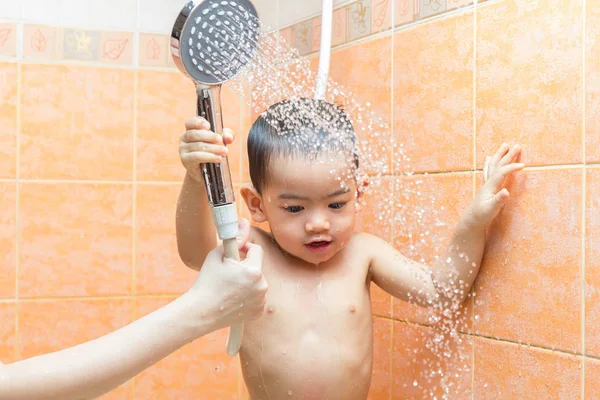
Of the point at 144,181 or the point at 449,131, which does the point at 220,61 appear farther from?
the point at 144,181

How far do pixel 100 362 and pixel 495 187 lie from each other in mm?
568

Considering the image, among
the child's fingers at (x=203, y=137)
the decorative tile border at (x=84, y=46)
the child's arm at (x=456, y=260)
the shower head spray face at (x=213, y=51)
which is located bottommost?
the child's arm at (x=456, y=260)

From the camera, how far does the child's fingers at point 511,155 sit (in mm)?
986

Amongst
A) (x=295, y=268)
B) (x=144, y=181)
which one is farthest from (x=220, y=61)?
(x=144, y=181)

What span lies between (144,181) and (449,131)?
74 cm

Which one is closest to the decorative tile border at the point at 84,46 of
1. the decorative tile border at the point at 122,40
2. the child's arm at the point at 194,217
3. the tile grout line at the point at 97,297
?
the decorative tile border at the point at 122,40

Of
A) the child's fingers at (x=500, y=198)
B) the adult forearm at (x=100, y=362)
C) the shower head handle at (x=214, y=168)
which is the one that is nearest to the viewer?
the adult forearm at (x=100, y=362)

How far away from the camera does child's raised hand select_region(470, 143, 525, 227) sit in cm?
99

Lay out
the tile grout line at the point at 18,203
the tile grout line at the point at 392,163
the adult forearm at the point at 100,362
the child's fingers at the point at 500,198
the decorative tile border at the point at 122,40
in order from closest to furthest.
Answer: the adult forearm at the point at 100,362 < the child's fingers at the point at 500,198 < the tile grout line at the point at 392,163 < the decorative tile border at the point at 122,40 < the tile grout line at the point at 18,203

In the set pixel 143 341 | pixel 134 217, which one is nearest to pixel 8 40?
pixel 134 217

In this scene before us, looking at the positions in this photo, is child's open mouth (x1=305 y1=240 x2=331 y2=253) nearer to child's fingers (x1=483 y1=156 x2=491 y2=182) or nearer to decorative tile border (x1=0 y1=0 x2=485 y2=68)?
child's fingers (x1=483 y1=156 x2=491 y2=182)

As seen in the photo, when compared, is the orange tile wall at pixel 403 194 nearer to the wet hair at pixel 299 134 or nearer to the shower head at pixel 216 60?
the wet hair at pixel 299 134

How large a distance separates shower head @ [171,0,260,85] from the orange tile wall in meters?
0.38

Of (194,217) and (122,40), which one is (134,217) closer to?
(122,40)
